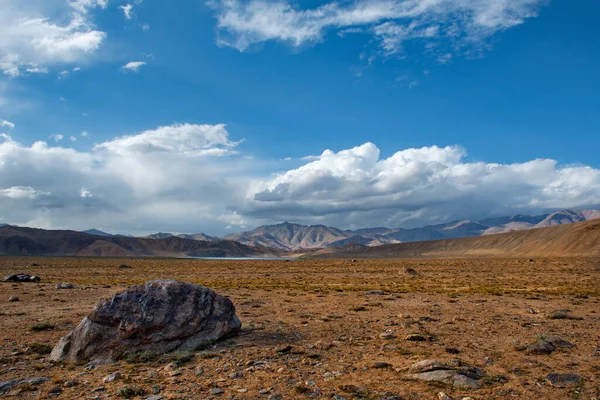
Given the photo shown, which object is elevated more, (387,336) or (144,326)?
(144,326)

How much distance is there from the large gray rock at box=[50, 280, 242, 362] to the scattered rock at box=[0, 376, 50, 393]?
63.3 inches

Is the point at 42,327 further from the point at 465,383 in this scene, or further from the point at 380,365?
the point at 465,383

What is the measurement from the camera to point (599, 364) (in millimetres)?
11047

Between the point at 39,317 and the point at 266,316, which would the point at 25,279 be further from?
the point at 266,316

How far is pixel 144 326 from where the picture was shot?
1218 cm

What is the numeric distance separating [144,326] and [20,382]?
330cm

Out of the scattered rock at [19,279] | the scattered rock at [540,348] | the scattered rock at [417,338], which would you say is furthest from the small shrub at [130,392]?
the scattered rock at [19,279]

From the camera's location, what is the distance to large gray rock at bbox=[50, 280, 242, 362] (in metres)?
12.1

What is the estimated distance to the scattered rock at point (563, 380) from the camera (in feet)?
30.9

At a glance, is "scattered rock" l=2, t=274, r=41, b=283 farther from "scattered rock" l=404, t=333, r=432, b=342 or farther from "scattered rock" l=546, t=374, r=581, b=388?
"scattered rock" l=546, t=374, r=581, b=388

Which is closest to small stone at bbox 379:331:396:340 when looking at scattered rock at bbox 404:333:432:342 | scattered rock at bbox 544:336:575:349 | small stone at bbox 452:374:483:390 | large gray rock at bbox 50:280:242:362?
scattered rock at bbox 404:333:432:342

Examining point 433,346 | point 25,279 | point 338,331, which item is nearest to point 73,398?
point 338,331

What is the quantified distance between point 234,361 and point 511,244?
699ft

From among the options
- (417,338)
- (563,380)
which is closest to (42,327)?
(417,338)
